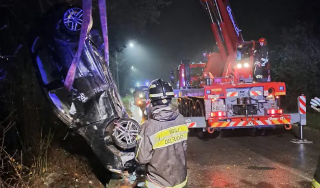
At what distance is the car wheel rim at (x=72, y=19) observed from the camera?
4512 millimetres

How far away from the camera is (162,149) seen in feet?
9.48

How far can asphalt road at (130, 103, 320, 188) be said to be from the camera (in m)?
5.84

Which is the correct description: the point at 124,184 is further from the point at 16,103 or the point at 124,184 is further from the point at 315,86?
the point at 315,86

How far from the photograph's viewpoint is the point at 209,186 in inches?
224

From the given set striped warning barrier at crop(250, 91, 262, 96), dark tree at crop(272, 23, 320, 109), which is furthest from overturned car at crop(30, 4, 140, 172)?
dark tree at crop(272, 23, 320, 109)

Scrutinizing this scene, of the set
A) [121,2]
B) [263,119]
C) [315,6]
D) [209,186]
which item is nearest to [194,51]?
[315,6]

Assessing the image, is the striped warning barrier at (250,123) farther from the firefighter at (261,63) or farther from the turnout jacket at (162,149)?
the turnout jacket at (162,149)

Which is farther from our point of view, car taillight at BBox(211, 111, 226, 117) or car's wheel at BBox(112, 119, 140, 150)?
car taillight at BBox(211, 111, 226, 117)

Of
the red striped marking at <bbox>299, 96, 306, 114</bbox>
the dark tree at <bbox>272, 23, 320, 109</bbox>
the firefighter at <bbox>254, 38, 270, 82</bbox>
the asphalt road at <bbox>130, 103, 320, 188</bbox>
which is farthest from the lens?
the dark tree at <bbox>272, 23, 320, 109</bbox>

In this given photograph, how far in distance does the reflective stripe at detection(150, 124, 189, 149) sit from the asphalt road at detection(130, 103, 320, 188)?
9.85 feet

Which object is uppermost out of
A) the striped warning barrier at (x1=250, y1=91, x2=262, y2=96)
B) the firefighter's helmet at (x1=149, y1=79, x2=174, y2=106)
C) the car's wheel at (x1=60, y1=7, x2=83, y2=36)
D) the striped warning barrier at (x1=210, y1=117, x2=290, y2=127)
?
the car's wheel at (x1=60, y1=7, x2=83, y2=36)

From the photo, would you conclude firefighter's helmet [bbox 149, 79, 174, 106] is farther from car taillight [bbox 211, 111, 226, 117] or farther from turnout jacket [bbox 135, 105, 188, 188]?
car taillight [bbox 211, 111, 226, 117]

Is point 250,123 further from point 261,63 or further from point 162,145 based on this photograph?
point 162,145

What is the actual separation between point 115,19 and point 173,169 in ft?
34.4
